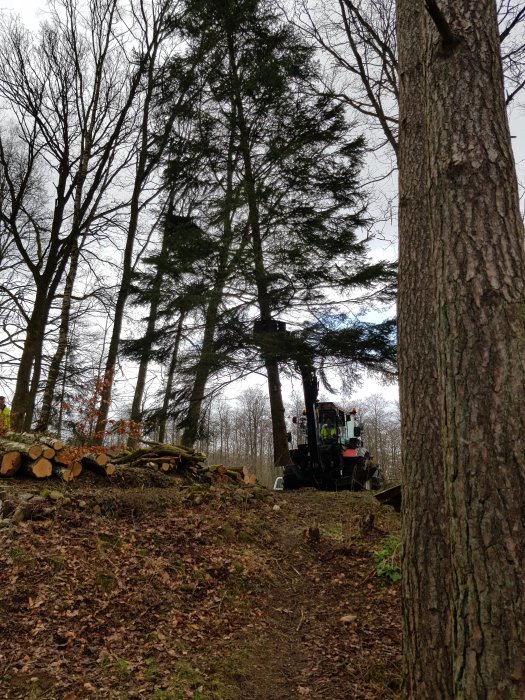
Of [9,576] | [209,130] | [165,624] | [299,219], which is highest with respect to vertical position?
[209,130]

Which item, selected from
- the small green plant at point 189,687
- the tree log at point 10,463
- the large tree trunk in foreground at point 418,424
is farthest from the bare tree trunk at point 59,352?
the large tree trunk in foreground at point 418,424

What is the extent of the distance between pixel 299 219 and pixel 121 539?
9.74 m

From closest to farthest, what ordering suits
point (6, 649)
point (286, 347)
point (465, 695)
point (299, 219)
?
point (465, 695), point (6, 649), point (286, 347), point (299, 219)

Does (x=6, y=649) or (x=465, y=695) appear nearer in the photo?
(x=465, y=695)

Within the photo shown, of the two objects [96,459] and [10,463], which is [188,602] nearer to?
[96,459]

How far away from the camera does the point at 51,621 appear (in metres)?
4.15

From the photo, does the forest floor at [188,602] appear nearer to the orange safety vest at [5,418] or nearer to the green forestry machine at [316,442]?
the orange safety vest at [5,418]

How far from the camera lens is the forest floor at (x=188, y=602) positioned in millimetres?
3748

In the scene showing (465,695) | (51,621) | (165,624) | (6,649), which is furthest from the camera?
(165,624)

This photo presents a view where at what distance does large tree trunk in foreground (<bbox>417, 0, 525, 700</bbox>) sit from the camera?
1.91 metres

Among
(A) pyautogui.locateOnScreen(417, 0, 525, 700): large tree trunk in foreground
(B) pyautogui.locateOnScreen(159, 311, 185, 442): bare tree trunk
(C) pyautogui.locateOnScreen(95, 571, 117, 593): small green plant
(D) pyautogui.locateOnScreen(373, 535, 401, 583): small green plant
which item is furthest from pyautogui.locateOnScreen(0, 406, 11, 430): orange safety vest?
(A) pyautogui.locateOnScreen(417, 0, 525, 700): large tree trunk in foreground

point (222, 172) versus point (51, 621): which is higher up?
point (222, 172)

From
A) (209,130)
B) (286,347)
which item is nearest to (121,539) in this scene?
(286,347)

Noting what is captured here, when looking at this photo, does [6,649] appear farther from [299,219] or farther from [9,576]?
[299,219]
